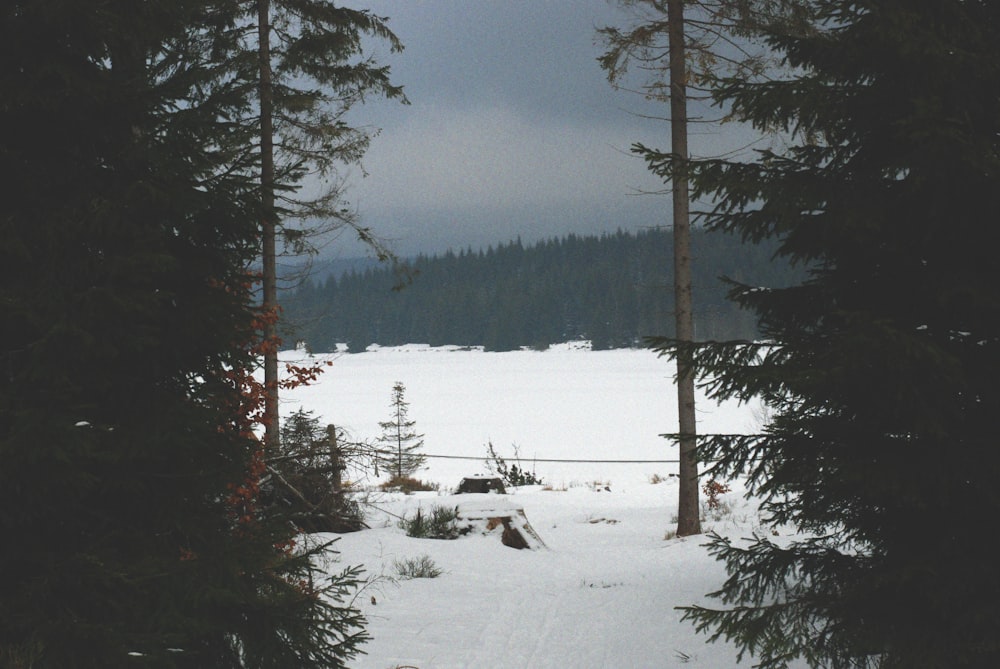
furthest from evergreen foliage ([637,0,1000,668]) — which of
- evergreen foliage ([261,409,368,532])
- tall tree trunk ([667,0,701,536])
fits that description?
tall tree trunk ([667,0,701,536])

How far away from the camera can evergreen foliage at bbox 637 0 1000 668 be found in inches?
136

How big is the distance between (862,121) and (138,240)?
3.76 meters

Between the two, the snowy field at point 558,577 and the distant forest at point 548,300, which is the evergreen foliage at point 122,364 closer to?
the snowy field at point 558,577

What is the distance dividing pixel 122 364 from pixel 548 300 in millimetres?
131164

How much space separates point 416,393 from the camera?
174 ft

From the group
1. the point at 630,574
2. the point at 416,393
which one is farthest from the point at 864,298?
the point at 416,393

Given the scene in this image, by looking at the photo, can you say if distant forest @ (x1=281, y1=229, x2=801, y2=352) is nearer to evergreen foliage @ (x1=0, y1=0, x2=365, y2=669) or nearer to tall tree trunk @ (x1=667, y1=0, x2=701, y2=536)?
tall tree trunk @ (x1=667, y1=0, x2=701, y2=536)

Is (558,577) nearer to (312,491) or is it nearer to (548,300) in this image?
(312,491)

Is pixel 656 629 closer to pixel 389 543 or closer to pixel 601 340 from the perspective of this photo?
pixel 389 543

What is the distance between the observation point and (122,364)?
343 cm

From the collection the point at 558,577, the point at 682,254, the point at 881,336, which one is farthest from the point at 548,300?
the point at 881,336

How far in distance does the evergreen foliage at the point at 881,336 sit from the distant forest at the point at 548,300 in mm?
96643

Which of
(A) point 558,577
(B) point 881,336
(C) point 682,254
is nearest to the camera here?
(B) point 881,336

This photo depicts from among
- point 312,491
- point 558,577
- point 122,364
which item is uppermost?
point 122,364
